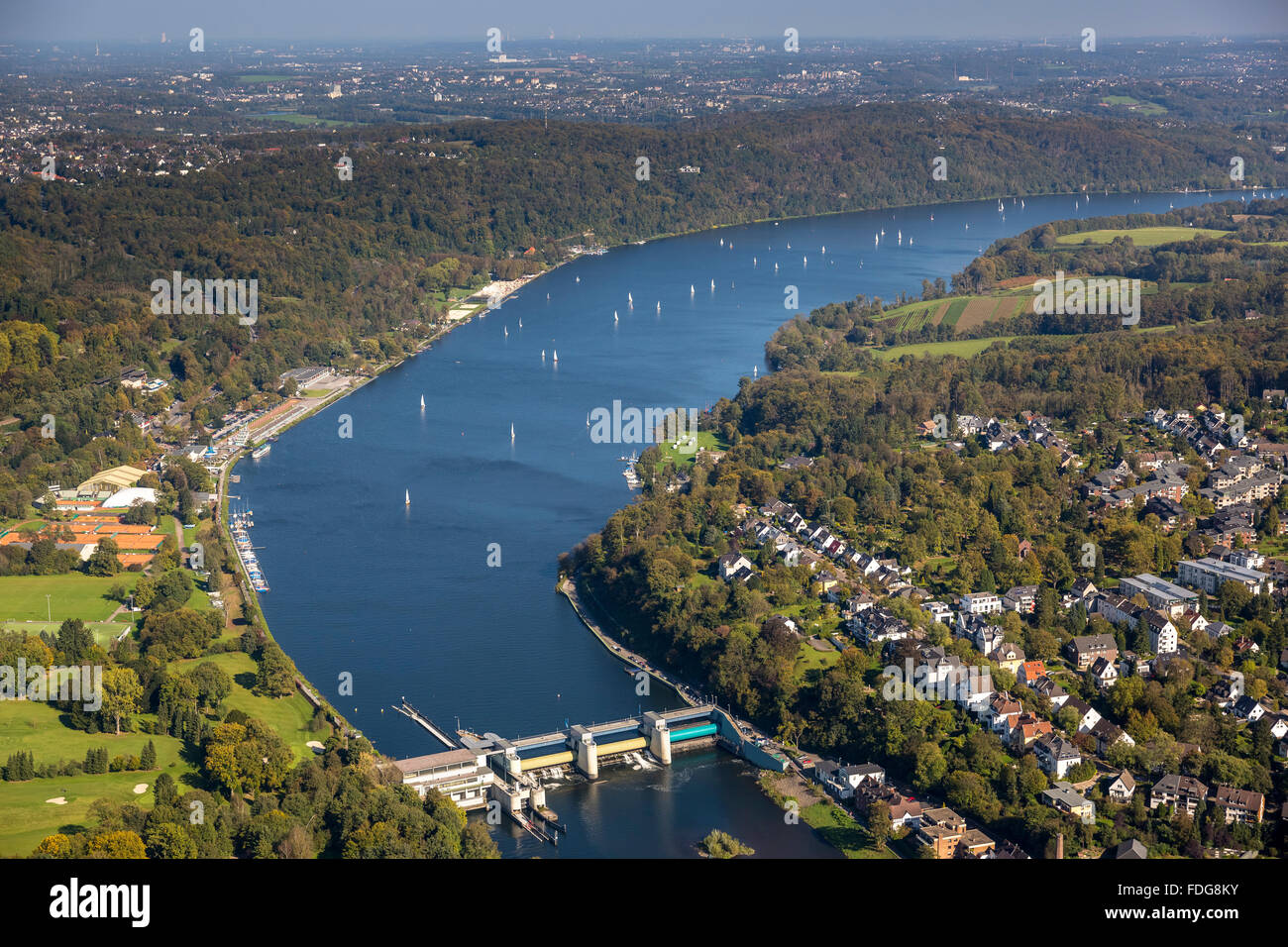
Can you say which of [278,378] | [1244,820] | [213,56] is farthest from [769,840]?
[213,56]

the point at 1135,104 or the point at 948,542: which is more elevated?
the point at 1135,104

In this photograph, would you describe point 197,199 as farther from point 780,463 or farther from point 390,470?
point 780,463

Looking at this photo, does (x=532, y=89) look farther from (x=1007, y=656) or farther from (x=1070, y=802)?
(x=1070, y=802)

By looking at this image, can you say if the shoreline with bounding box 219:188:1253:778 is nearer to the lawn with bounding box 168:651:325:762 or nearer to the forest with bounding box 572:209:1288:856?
the lawn with bounding box 168:651:325:762

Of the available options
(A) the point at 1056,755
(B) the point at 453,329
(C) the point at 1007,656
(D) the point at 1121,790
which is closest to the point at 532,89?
(B) the point at 453,329

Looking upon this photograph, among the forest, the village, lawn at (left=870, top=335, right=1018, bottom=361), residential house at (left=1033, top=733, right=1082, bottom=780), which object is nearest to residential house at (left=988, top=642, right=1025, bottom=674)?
the village

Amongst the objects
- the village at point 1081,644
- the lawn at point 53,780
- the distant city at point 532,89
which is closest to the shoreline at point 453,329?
the lawn at point 53,780
